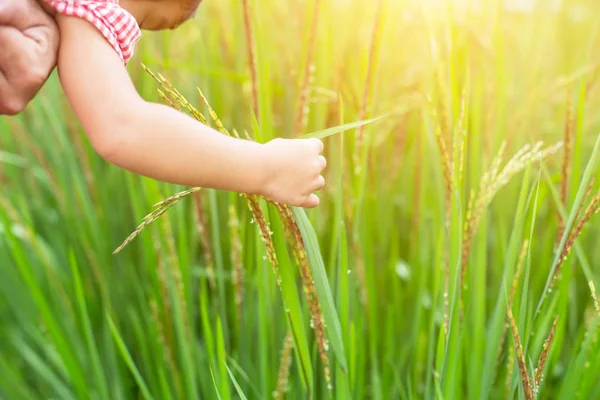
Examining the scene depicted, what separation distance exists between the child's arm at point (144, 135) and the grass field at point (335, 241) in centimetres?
8

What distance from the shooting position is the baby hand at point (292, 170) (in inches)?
19.6

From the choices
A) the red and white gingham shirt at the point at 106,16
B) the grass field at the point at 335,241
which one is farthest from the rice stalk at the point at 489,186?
the red and white gingham shirt at the point at 106,16

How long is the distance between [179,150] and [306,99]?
1.15ft

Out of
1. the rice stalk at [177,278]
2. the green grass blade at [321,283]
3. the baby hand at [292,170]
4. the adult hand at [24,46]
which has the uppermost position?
the adult hand at [24,46]

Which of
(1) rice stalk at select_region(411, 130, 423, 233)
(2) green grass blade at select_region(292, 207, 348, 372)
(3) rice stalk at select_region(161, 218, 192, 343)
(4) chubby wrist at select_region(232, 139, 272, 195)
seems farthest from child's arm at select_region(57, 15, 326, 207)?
(1) rice stalk at select_region(411, 130, 423, 233)

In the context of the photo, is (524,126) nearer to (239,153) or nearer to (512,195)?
(512,195)

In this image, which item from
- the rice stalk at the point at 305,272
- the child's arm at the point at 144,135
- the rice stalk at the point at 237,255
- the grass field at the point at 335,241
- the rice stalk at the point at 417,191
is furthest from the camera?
the rice stalk at the point at 417,191

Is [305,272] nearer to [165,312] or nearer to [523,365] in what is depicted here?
[523,365]

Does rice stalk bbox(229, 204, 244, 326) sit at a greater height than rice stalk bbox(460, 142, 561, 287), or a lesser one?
lesser

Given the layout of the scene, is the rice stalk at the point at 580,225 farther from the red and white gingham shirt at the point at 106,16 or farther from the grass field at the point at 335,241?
the red and white gingham shirt at the point at 106,16

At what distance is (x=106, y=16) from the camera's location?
0.50 m

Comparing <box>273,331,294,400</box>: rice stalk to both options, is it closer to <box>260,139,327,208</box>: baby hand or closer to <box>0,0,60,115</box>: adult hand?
<box>260,139,327,208</box>: baby hand

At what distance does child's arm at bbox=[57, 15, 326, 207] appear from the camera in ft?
1.53

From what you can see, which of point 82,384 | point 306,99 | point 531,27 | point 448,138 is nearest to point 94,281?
point 82,384
